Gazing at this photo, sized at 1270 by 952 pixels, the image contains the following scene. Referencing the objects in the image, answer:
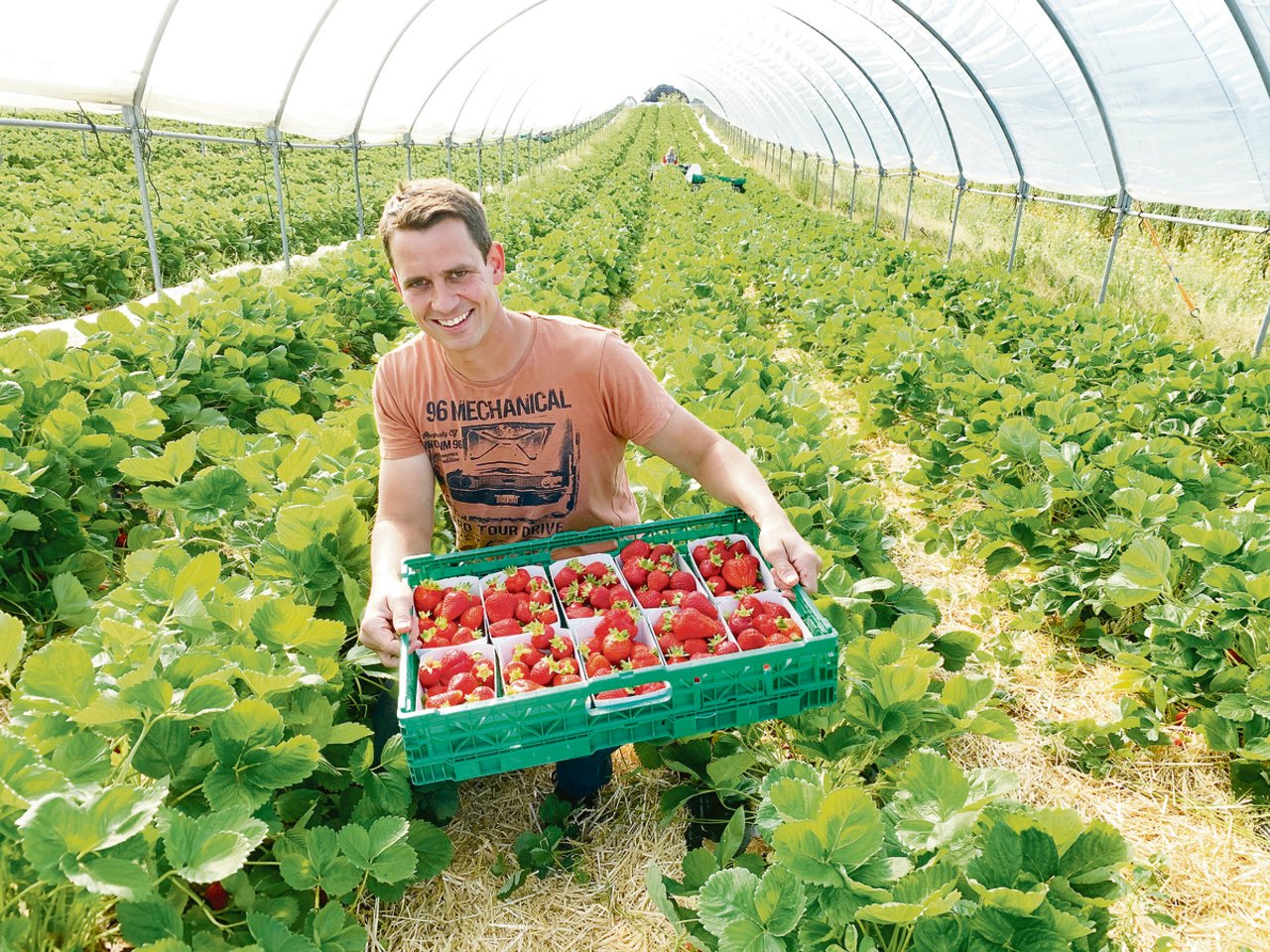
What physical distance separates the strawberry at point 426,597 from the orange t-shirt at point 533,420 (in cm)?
54

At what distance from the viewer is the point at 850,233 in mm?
12914

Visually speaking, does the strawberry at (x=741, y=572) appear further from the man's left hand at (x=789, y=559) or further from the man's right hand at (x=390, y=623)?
the man's right hand at (x=390, y=623)

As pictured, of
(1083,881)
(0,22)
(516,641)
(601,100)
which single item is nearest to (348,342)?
(0,22)

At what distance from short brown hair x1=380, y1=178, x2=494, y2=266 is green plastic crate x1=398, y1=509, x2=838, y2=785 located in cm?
111

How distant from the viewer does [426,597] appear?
203cm

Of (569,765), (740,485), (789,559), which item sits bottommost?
(569,765)

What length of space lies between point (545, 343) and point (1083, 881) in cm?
183

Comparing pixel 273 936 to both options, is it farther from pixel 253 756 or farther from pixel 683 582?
pixel 683 582

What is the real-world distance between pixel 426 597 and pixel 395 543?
0.96 ft

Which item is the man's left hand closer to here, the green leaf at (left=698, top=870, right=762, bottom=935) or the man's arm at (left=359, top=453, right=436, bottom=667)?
the green leaf at (left=698, top=870, right=762, bottom=935)

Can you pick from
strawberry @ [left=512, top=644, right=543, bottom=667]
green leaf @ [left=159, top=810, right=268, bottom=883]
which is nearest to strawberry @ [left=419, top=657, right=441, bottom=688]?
strawberry @ [left=512, top=644, right=543, bottom=667]

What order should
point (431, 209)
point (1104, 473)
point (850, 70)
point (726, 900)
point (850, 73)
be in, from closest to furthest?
point (726, 900)
point (431, 209)
point (1104, 473)
point (850, 70)
point (850, 73)

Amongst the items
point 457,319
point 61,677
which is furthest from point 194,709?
point 457,319

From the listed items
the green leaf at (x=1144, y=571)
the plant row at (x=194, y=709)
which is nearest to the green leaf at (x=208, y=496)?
Answer: the plant row at (x=194, y=709)
